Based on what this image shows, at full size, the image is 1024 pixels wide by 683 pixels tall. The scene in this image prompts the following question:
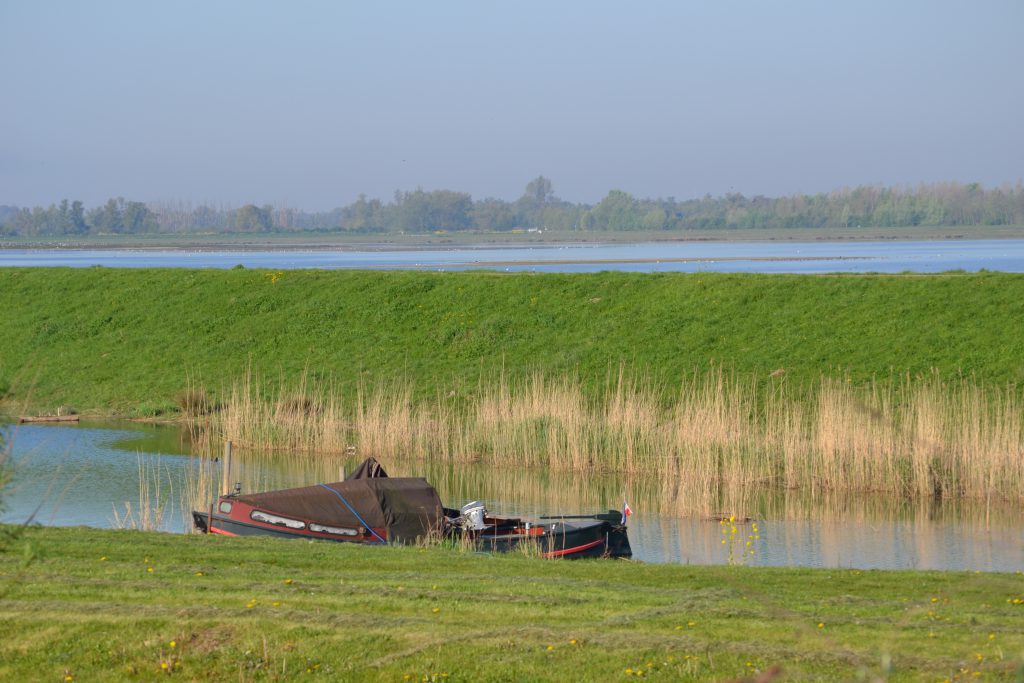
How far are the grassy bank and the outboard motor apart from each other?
339cm

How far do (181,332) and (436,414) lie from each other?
1192 cm

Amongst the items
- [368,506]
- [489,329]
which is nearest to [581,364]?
[489,329]

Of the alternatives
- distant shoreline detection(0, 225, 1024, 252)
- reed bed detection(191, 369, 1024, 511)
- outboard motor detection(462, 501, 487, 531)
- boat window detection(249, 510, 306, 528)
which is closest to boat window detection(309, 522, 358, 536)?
boat window detection(249, 510, 306, 528)

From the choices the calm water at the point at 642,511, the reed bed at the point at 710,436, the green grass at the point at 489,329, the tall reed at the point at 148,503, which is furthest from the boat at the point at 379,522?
the green grass at the point at 489,329

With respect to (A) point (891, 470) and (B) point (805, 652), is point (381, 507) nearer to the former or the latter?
(B) point (805, 652)

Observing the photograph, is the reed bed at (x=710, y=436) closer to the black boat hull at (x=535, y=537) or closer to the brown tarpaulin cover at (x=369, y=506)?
the black boat hull at (x=535, y=537)

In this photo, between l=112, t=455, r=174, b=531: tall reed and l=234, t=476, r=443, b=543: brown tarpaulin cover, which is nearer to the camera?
l=234, t=476, r=443, b=543: brown tarpaulin cover

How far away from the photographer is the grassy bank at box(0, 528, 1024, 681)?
26.6 ft

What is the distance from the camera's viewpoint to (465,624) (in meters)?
8.95

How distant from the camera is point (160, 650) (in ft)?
27.2

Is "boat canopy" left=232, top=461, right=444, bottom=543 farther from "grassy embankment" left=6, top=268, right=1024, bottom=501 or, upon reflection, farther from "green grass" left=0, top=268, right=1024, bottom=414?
"green grass" left=0, top=268, right=1024, bottom=414

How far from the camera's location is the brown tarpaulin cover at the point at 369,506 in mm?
14844

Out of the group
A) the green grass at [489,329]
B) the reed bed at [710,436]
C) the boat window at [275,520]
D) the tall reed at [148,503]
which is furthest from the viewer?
the green grass at [489,329]

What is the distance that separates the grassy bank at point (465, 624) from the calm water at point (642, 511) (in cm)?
331
